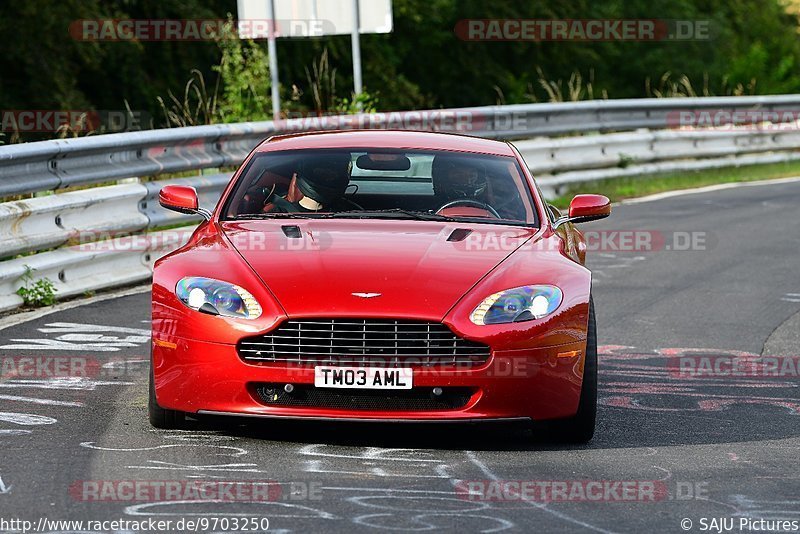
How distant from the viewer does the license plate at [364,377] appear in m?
6.70

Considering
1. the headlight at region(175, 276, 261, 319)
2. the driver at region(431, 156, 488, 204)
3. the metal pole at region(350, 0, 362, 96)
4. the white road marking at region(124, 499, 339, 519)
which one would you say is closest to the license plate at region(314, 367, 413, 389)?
the headlight at region(175, 276, 261, 319)

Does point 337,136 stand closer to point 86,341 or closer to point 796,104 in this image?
point 86,341

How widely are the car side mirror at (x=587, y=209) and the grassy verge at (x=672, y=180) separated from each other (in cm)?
998

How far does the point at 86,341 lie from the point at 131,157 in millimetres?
3372

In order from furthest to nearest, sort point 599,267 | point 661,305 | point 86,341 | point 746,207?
point 746,207 < point 599,267 < point 661,305 < point 86,341

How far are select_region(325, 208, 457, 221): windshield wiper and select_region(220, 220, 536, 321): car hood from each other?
93 mm

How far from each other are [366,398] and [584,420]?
1000 mm

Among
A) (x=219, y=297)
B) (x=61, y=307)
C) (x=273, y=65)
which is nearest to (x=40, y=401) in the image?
(x=219, y=297)

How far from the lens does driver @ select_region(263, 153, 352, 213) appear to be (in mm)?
8219

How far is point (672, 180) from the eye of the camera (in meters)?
22.0

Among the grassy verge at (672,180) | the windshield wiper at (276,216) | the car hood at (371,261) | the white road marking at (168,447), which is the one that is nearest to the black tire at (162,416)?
the white road marking at (168,447)

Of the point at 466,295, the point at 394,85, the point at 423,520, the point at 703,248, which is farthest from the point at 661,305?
the point at 394,85

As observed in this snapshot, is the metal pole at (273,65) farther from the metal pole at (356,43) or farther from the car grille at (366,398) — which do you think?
the car grille at (366,398)

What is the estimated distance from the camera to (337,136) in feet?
29.4
